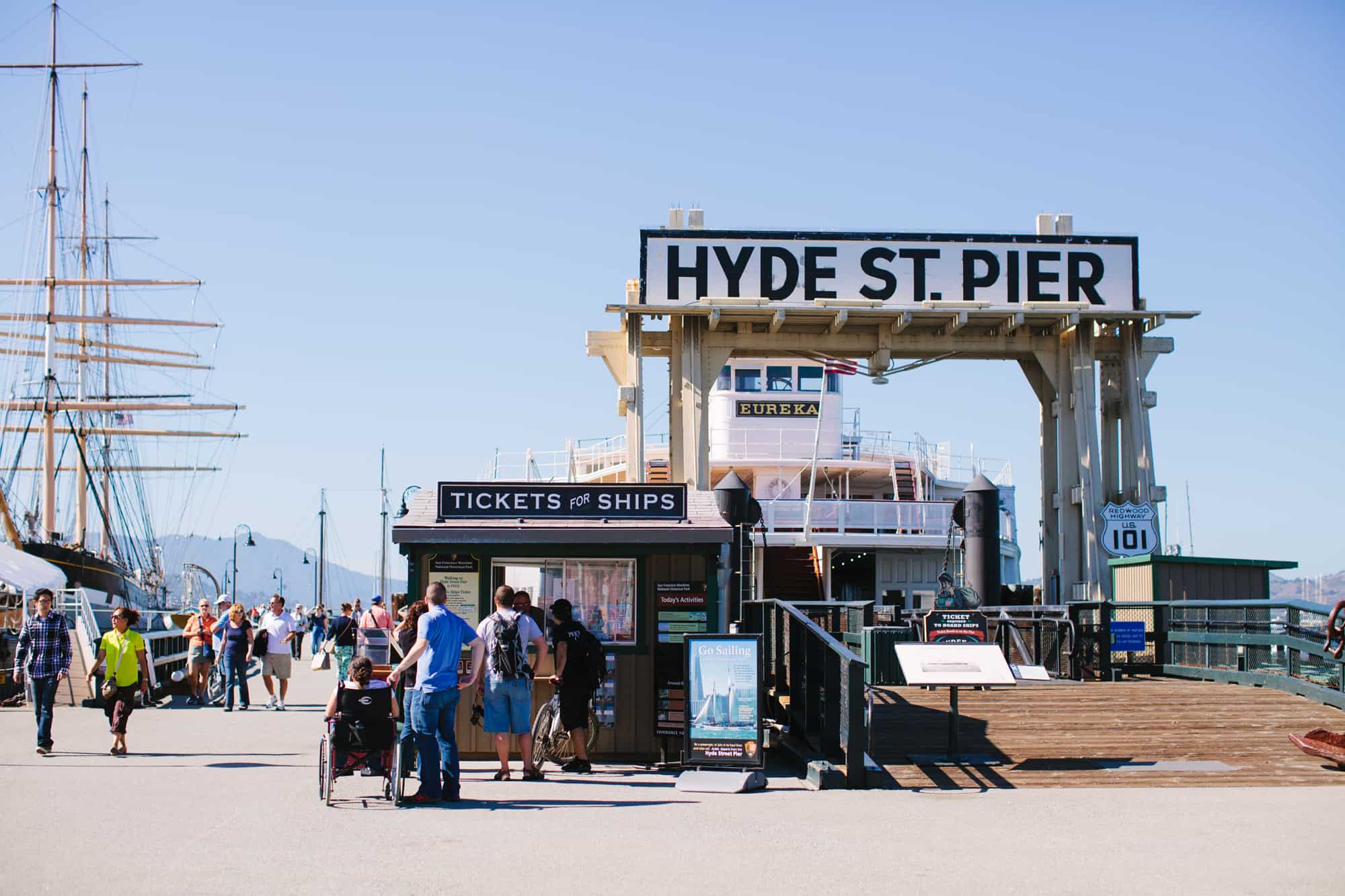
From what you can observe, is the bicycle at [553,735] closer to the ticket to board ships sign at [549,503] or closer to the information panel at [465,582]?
the information panel at [465,582]

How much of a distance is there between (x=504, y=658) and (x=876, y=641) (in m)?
6.78

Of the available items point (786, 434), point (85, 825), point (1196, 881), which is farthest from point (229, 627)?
point (786, 434)

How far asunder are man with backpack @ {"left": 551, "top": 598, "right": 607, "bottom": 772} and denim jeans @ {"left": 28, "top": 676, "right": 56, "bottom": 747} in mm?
5253

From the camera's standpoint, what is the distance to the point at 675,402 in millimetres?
25406

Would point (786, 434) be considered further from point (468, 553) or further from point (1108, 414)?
point (468, 553)

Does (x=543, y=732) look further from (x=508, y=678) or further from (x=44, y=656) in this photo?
(x=44, y=656)

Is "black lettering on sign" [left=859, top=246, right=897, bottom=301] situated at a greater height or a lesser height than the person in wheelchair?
greater

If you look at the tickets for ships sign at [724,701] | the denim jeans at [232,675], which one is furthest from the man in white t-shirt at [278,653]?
the tickets for ships sign at [724,701]

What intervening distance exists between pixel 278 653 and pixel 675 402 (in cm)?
821

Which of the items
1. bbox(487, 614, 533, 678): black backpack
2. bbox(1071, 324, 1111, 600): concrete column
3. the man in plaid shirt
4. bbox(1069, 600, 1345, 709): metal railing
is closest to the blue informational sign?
bbox(1069, 600, 1345, 709): metal railing

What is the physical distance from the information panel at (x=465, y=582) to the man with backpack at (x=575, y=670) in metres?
1.03

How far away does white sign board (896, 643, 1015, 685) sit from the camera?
12930 millimetres

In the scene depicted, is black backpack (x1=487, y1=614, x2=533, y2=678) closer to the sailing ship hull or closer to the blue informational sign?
the blue informational sign

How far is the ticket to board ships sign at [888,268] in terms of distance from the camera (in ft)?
81.4
